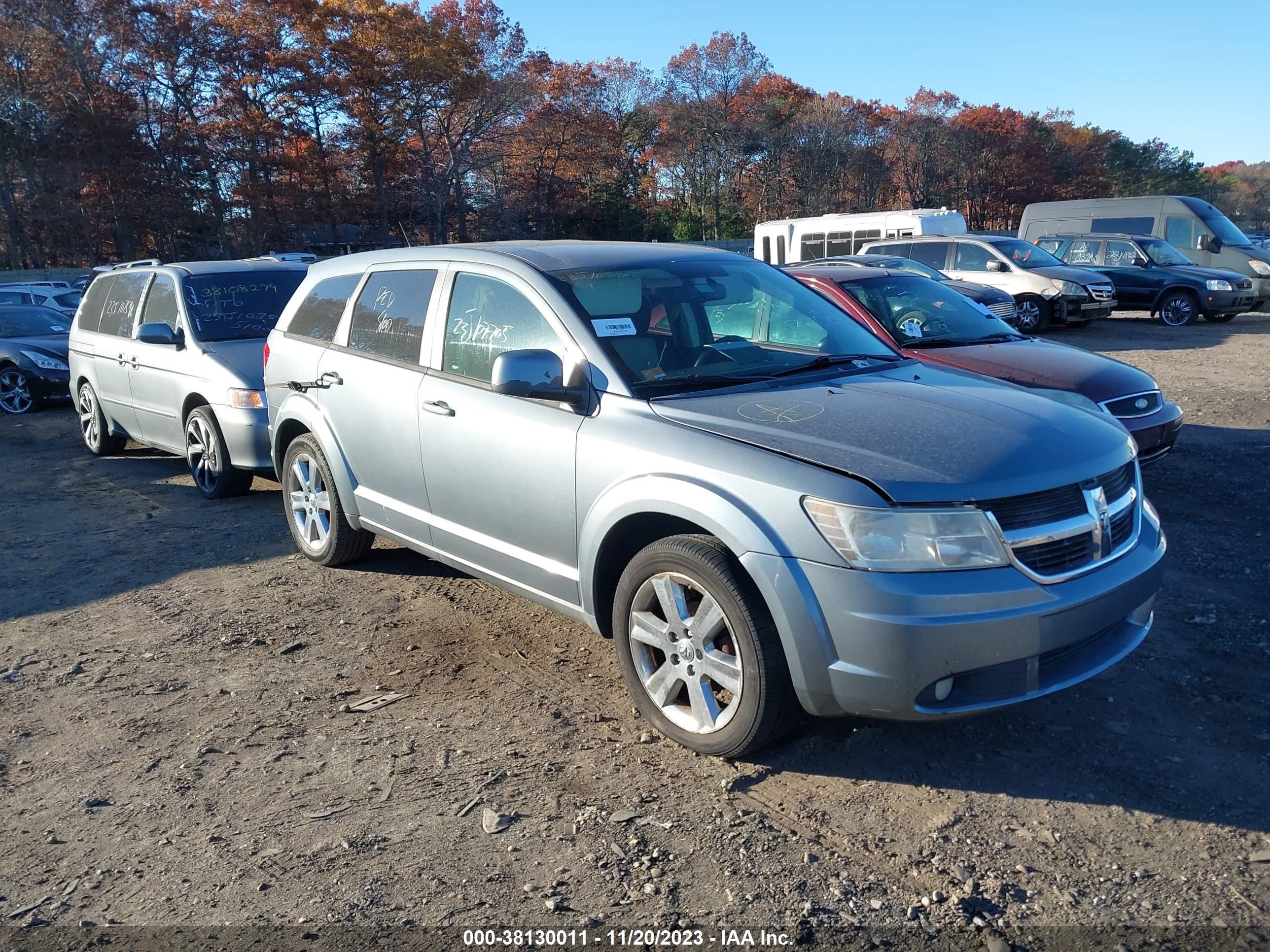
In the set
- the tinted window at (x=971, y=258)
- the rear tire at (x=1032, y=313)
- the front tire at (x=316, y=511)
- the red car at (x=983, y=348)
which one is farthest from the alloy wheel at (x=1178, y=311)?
the front tire at (x=316, y=511)

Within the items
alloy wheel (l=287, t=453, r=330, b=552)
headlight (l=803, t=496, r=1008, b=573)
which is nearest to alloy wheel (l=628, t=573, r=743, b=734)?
headlight (l=803, t=496, r=1008, b=573)

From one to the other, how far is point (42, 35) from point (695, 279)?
39.4 meters

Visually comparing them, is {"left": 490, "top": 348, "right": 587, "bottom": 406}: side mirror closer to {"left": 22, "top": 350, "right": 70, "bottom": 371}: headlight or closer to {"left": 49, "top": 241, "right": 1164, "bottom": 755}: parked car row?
{"left": 49, "top": 241, "right": 1164, "bottom": 755}: parked car row

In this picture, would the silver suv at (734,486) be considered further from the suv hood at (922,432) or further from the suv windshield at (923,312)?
the suv windshield at (923,312)

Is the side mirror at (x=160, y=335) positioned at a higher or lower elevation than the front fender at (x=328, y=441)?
higher

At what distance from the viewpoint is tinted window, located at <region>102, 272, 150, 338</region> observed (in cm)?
886

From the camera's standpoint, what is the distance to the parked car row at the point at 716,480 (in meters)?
3.12

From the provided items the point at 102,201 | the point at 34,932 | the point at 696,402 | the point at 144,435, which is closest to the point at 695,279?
the point at 696,402

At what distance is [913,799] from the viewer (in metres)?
3.33

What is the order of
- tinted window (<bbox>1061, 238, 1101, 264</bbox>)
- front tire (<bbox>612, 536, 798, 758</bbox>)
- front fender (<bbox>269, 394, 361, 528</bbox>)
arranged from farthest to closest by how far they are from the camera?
tinted window (<bbox>1061, 238, 1101, 264</bbox>) → front fender (<bbox>269, 394, 361, 528</bbox>) → front tire (<bbox>612, 536, 798, 758</bbox>)

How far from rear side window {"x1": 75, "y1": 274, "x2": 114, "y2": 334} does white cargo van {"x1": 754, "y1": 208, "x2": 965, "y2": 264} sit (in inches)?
591

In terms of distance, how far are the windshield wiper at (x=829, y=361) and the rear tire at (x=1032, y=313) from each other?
13361 millimetres

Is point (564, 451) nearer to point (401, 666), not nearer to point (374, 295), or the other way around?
point (401, 666)

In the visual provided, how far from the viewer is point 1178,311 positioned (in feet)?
60.9
